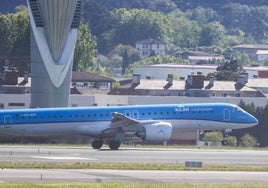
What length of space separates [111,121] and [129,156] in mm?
11158

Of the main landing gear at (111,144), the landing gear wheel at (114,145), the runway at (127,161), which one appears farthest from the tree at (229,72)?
the runway at (127,161)

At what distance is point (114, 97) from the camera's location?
125125mm

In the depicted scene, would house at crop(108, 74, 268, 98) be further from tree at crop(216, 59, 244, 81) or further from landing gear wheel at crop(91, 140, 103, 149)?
landing gear wheel at crop(91, 140, 103, 149)

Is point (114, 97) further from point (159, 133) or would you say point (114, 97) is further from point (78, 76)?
point (159, 133)

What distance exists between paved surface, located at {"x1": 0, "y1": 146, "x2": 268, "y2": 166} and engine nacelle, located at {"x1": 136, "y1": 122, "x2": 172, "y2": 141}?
1603 mm

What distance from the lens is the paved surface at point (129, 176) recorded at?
50.5 metres

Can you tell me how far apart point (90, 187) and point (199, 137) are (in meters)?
54.3

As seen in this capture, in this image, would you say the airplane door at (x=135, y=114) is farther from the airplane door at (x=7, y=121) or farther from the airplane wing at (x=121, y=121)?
the airplane door at (x=7, y=121)

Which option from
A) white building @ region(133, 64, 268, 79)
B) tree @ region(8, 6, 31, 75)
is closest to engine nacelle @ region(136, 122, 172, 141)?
tree @ region(8, 6, 31, 75)

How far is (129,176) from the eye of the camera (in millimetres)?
52656

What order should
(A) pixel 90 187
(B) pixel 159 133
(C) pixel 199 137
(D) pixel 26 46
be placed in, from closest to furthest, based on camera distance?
1. (A) pixel 90 187
2. (B) pixel 159 133
3. (C) pixel 199 137
4. (D) pixel 26 46

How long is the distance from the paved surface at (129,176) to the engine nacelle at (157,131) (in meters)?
22.1

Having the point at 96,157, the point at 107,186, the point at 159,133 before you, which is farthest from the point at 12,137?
the point at 107,186

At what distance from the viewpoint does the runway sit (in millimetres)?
51219
